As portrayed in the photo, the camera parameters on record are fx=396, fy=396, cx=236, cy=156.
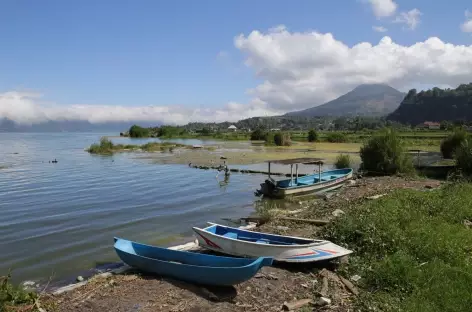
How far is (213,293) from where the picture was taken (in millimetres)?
9445

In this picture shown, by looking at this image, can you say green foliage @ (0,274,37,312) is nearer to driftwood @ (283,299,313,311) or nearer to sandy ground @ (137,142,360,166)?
driftwood @ (283,299,313,311)

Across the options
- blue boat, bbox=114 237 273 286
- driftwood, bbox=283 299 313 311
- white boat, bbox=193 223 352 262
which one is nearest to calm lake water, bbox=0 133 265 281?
blue boat, bbox=114 237 273 286

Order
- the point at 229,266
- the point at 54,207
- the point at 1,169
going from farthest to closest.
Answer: the point at 1,169, the point at 54,207, the point at 229,266

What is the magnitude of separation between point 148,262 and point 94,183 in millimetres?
22902

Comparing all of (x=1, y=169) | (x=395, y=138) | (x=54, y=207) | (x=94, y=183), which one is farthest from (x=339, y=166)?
(x=1, y=169)

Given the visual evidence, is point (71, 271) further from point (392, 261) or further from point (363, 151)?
point (363, 151)

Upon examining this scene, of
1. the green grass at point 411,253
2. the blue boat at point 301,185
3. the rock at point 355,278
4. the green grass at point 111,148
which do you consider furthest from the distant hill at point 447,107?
the rock at point 355,278

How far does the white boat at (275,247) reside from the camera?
10578mm

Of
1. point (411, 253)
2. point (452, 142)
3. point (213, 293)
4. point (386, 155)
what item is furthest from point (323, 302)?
point (452, 142)

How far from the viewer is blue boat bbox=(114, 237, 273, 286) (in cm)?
919

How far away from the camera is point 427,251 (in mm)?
10562

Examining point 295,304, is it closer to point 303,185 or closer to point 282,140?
point 303,185

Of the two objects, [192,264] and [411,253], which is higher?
[411,253]

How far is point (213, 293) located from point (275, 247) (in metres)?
2.30
